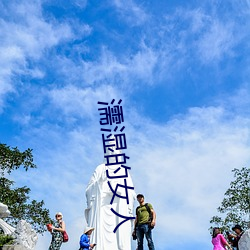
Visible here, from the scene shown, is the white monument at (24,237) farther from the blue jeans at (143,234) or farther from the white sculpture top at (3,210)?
the blue jeans at (143,234)

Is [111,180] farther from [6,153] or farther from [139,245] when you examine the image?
[6,153]

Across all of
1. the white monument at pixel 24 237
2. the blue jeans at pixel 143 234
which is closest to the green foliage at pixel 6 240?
the white monument at pixel 24 237

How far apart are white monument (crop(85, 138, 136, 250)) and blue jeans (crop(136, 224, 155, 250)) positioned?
3485mm

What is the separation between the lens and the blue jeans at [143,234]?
972cm

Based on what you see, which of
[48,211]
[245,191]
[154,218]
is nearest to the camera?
[154,218]

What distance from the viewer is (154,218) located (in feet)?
32.0

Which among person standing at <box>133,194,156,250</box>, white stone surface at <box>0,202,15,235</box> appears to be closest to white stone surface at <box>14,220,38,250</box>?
white stone surface at <box>0,202,15,235</box>

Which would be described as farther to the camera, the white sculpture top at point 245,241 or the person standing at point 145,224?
the person standing at point 145,224

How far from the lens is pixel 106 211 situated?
539 inches

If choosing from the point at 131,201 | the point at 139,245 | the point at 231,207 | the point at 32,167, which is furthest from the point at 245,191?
the point at 139,245

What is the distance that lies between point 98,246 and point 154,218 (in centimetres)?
398

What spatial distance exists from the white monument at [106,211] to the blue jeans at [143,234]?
3485 millimetres

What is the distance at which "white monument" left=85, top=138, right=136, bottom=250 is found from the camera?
13.3 meters

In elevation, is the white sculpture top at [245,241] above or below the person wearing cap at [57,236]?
below
